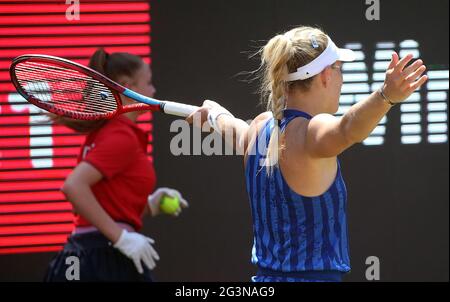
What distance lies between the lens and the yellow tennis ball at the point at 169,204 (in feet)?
13.2

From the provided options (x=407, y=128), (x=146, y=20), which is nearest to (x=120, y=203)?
(x=146, y=20)

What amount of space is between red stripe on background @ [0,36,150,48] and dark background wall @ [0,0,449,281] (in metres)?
0.12

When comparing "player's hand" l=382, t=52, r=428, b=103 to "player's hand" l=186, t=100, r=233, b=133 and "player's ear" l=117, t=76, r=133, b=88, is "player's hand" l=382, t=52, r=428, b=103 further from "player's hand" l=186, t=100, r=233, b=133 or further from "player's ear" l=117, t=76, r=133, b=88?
"player's ear" l=117, t=76, r=133, b=88

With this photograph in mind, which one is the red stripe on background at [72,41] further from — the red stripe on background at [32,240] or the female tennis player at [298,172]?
the female tennis player at [298,172]

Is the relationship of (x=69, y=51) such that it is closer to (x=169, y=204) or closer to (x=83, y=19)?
(x=83, y=19)

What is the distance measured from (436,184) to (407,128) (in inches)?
13.2

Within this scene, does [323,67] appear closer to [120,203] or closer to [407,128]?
[120,203]

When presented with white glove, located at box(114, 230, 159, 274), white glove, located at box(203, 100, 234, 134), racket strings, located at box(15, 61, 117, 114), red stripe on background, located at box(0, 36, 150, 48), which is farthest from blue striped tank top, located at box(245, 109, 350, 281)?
red stripe on background, located at box(0, 36, 150, 48)

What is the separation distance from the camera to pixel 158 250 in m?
4.64

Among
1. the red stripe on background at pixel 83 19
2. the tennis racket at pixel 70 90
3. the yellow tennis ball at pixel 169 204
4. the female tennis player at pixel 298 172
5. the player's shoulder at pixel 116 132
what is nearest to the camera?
the female tennis player at pixel 298 172

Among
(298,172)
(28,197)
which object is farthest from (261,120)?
(28,197)

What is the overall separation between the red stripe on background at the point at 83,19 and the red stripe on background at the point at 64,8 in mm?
25

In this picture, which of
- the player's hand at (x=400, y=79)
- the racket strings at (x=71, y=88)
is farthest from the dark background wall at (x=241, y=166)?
the player's hand at (x=400, y=79)

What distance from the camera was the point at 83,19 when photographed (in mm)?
4586
